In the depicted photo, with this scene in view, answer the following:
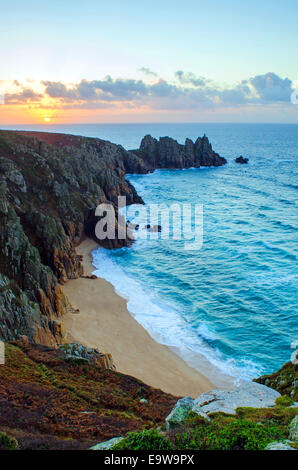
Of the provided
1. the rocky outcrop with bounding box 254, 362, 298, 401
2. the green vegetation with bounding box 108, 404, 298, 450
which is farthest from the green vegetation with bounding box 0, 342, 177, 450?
the rocky outcrop with bounding box 254, 362, 298, 401

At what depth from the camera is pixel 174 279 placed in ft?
133

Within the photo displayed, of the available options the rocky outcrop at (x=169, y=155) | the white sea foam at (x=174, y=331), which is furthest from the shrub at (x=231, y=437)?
the rocky outcrop at (x=169, y=155)

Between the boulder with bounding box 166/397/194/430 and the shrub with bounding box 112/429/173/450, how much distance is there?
273cm

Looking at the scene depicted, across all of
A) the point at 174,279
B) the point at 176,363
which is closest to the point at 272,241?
the point at 174,279

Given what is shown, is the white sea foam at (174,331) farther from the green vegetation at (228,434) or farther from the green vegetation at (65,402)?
the green vegetation at (228,434)

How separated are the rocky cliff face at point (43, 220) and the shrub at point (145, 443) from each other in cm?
1447

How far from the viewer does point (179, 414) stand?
42.4 ft

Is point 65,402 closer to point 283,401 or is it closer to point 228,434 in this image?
point 228,434

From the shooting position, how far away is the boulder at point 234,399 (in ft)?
46.6

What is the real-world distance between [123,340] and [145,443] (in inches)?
762

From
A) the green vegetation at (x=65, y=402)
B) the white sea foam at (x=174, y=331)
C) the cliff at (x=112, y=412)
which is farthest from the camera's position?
the white sea foam at (x=174, y=331)

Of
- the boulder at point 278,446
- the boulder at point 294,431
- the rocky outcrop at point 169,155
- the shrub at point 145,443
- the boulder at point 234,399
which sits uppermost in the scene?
the rocky outcrop at point 169,155

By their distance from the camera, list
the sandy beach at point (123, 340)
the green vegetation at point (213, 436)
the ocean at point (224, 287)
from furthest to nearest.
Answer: the ocean at point (224, 287) → the sandy beach at point (123, 340) → the green vegetation at point (213, 436)
